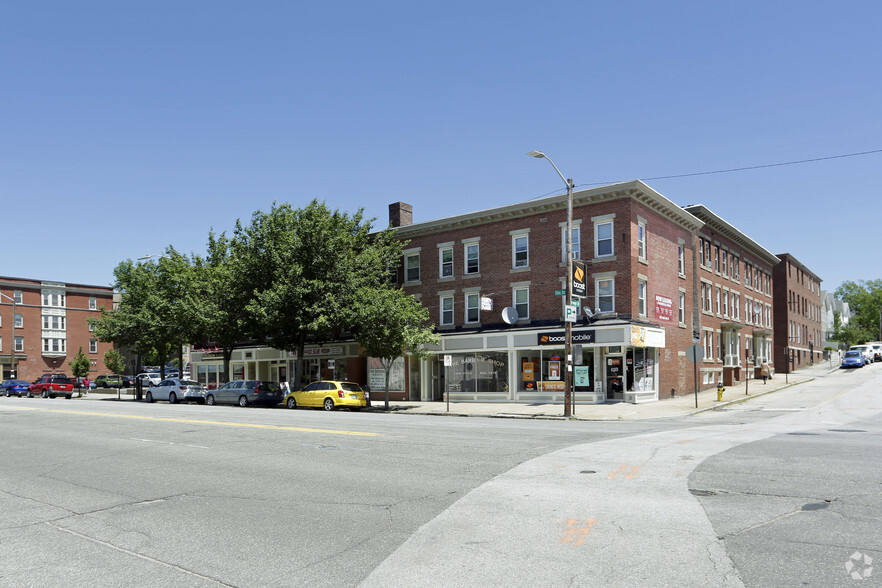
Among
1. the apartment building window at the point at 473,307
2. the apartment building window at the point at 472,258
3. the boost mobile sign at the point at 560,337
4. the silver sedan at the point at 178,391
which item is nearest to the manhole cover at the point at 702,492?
the boost mobile sign at the point at 560,337

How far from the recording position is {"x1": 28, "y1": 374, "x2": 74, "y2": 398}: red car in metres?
53.8

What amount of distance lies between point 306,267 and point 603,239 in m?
15.4

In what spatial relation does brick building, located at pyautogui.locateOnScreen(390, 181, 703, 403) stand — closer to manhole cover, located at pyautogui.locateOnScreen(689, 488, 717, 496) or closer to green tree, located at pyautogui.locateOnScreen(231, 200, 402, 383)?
green tree, located at pyautogui.locateOnScreen(231, 200, 402, 383)

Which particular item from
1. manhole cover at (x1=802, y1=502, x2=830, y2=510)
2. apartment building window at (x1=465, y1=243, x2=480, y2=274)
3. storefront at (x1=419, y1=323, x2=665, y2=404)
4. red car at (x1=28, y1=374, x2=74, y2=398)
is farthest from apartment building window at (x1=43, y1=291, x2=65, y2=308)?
manhole cover at (x1=802, y1=502, x2=830, y2=510)

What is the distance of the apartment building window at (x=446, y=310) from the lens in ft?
126

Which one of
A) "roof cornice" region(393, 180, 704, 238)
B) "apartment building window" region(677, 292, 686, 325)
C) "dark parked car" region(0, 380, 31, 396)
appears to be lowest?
"dark parked car" region(0, 380, 31, 396)

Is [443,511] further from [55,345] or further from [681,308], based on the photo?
[55,345]

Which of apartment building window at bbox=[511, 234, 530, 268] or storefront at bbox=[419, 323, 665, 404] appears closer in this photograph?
storefront at bbox=[419, 323, 665, 404]

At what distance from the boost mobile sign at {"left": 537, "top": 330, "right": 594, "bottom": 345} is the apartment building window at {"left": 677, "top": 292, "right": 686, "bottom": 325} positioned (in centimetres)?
861

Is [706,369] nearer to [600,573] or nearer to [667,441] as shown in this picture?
[667,441]

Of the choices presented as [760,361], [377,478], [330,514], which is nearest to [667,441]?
[377,478]

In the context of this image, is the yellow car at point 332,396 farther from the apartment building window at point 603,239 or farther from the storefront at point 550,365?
the apartment building window at point 603,239

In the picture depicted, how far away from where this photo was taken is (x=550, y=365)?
33.8 m

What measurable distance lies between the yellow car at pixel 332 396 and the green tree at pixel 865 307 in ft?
295
